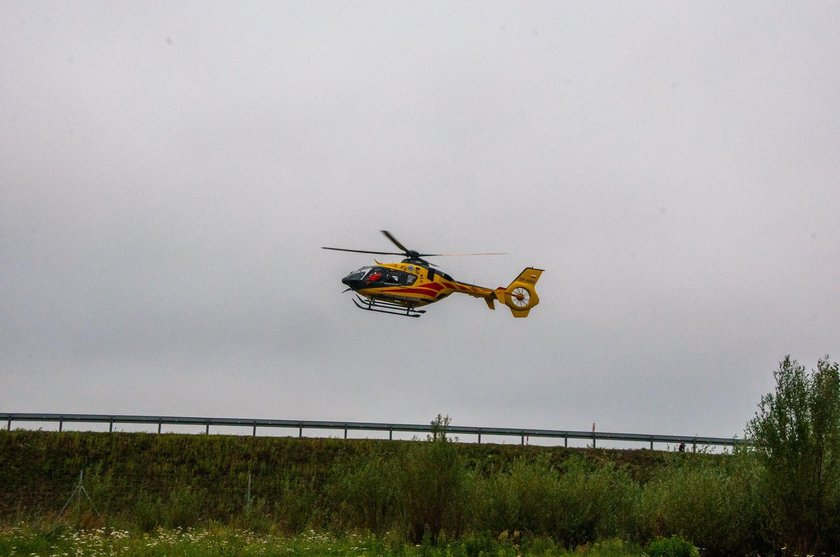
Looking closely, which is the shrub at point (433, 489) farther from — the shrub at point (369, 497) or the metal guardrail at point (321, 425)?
the metal guardrail at point (321, 425)

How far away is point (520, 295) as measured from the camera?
47.3 meters

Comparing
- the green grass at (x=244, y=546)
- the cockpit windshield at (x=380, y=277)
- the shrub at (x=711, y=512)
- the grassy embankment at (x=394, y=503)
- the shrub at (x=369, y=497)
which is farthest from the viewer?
the cockpit windshield at (x=380, y=277)

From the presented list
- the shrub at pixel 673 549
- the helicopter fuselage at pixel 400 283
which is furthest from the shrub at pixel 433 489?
the helicopter fuselage at pixel 400 283

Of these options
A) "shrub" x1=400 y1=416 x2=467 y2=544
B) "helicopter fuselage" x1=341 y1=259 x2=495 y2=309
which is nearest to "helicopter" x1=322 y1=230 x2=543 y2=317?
"helicopter fuselage" x1=341 y1=259 x2=495 y2=309

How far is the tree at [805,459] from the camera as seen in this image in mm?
31906

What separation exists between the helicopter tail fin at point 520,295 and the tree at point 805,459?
16097 millimetres

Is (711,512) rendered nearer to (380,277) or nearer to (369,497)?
(369,497)

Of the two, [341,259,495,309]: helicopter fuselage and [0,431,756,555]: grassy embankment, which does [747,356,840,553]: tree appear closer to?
[0,431,756,555]: grassy embankment

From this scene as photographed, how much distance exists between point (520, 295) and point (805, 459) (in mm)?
17536

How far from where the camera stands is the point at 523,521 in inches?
1387

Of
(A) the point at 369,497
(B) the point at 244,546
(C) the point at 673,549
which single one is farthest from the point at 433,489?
(C) the point at 673,549

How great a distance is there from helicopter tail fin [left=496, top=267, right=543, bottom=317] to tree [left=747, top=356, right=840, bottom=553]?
16.1 metres

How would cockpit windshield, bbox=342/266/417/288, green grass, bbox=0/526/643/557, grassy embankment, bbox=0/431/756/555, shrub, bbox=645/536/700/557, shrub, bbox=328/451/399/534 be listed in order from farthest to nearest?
cockpit windshield, bbox=342/266/417/288, shrub, bbox=328/451/399/534, grassy embankment, bbox=0/431/756/555, shrub, bbox=645/536/700/557, green grass, bbox=0/526/643/557

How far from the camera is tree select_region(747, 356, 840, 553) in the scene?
1256 inches
